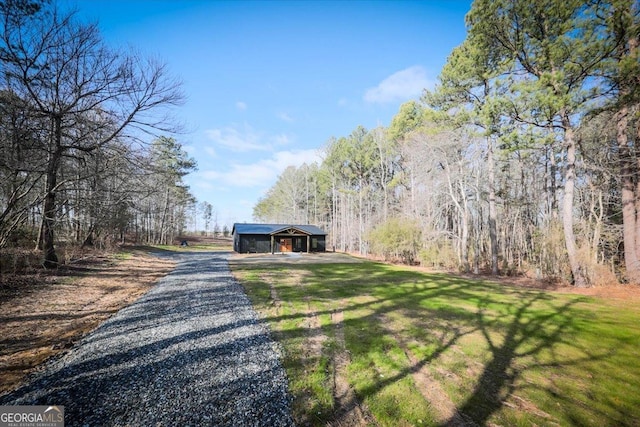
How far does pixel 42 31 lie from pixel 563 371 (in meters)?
14.0

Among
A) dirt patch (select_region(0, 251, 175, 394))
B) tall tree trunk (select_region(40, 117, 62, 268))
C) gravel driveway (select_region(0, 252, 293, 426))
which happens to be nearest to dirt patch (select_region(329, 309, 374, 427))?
gravel driveway (select_region(0, 252, 293, 426))

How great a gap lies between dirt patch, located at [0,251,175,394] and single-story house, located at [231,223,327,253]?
595 inches

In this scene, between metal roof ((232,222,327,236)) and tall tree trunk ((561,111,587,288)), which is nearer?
tall tree trunk ((561,111,587,288))

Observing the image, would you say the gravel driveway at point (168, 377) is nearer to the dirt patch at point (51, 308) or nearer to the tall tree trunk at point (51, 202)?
the dirt patch at point (51, 308)

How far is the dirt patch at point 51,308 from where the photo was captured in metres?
3.71

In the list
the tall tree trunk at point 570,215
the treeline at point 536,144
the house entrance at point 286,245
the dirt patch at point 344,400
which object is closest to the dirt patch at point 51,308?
the dirt patch at point 344,400

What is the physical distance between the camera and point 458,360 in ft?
13.1

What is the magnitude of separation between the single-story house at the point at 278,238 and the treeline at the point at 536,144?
9.22m

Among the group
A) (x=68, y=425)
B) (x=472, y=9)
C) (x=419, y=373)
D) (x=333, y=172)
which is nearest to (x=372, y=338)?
(x=419, y=373)

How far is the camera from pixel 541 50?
9562 millimetres

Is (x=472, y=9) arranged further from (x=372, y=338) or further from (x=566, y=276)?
(x=372, y=338)

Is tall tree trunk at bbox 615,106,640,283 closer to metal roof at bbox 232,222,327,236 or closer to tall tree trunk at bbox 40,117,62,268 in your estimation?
tall tree trunk at bbox 40,117,62,268

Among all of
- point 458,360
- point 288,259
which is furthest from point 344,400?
point 288,259

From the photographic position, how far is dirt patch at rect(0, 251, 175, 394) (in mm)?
3711
